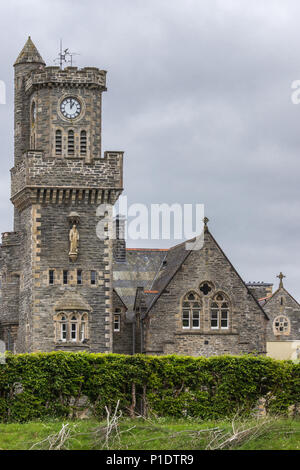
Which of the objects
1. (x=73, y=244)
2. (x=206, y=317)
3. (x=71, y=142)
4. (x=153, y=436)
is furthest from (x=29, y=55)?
(x=153, y=436)

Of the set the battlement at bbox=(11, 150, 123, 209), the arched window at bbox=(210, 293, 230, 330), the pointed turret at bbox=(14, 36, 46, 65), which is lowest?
the arched window at bbox=(210, 293, 230, 330)

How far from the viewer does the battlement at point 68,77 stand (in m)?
77.3

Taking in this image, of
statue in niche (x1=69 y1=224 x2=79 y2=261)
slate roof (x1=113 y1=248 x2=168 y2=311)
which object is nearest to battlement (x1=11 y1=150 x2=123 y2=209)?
statue in niche (x1=69 y1=224 x2=79 y2=261)

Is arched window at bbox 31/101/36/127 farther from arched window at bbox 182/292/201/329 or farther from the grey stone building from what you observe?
arched window at bbox 182/292/201/329

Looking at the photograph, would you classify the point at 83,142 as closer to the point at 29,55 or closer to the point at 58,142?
the point at 58,142

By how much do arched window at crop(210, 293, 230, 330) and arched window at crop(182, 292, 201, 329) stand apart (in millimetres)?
950

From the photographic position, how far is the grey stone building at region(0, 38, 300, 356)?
7494cm

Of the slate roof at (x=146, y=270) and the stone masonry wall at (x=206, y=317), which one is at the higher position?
the slate roof at (x=146, y=270)

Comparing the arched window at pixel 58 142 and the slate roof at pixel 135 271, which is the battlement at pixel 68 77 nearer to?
the arched window at pixel 58 142

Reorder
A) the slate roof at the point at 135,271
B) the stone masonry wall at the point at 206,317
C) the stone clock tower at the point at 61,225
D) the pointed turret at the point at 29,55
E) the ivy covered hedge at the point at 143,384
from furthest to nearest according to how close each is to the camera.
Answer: the slate roof at the point at 135,271 → the pointed turret at the point at 29,55 → the stone masonry wall at the point at 206,317 → the stone clock tower at the point at 61,225 → the ivy covered hedge at the point at 143,384

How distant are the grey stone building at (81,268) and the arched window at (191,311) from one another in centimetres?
6

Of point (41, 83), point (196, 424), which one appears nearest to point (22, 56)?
point (41, 83)

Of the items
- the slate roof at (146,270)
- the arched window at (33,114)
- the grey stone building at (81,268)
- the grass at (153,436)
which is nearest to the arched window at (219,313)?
the grey stone building at (81,268)

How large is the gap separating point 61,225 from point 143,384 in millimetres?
18408
